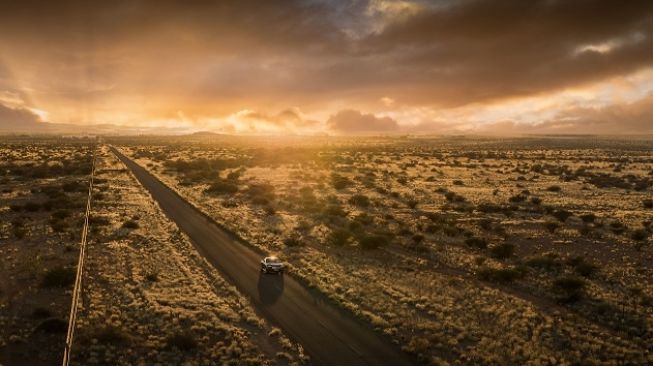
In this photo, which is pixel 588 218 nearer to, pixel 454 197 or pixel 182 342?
pixel 454 197

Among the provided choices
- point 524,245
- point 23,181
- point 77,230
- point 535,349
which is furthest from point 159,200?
point 535,349

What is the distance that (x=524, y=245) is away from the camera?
3603 cm

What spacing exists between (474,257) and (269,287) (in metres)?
15.6

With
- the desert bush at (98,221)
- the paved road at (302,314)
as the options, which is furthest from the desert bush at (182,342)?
the desert bush at (98,221)

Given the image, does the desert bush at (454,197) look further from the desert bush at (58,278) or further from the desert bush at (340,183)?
the desert bush at (58,278)

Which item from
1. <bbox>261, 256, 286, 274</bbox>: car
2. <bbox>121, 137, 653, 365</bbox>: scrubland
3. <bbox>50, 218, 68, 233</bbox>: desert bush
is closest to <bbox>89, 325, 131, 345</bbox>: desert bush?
<bbox>261, 256, 286, 274</bbox>: car

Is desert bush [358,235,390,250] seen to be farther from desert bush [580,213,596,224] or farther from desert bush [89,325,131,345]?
desert bush [580,213,596,224]

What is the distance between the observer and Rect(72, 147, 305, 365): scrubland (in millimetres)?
18938

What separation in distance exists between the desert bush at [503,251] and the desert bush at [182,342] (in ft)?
74.8

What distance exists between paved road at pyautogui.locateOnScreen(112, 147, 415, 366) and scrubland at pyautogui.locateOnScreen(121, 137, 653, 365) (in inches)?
42.0

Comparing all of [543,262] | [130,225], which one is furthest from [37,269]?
[543,262]

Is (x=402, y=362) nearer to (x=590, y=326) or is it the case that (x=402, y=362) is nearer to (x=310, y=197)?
(x=590, y=326)

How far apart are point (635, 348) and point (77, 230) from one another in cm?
4059

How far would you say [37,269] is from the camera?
93.1 ft
